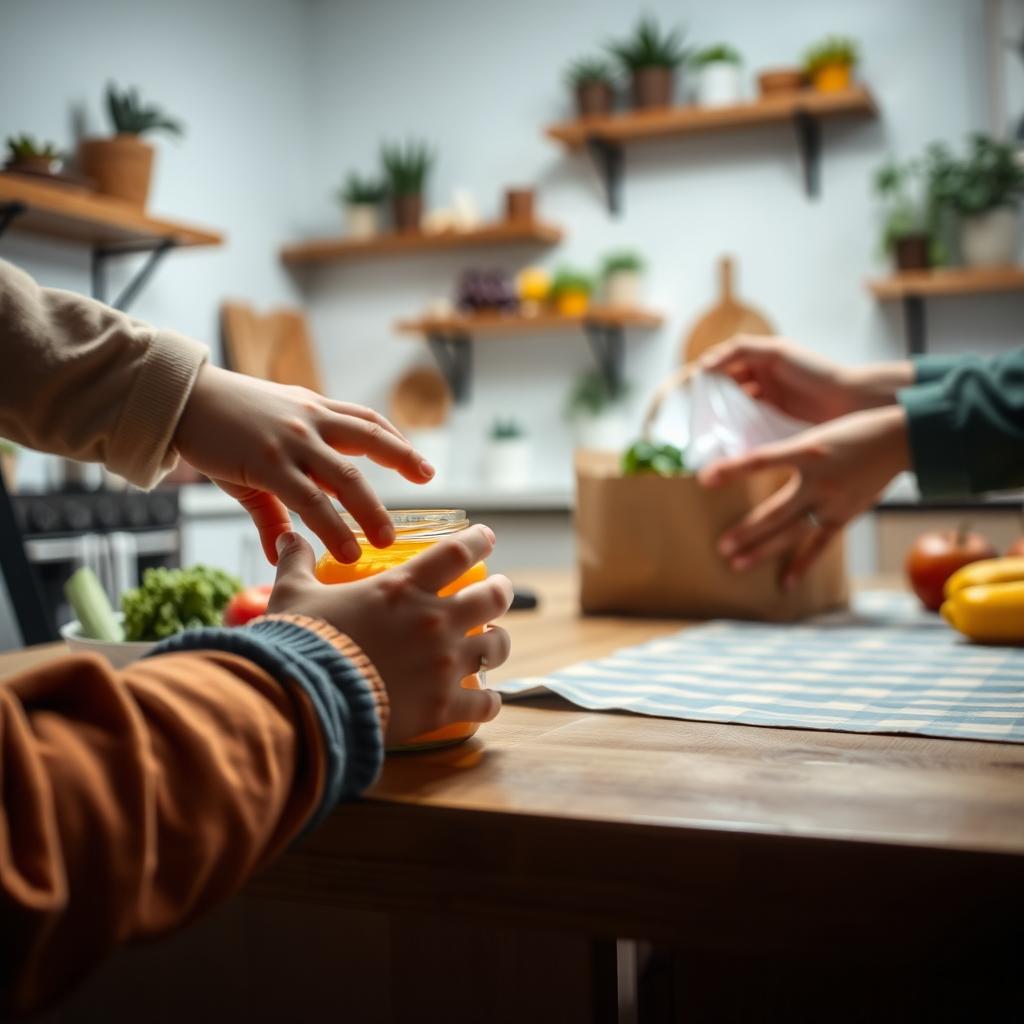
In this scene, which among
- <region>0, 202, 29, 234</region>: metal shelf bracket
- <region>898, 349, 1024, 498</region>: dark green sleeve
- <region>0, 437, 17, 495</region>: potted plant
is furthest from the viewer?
<region>0, 202, 29, 234</region>: metal shelf bracket

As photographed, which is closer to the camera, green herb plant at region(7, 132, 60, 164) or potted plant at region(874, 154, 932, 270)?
green herb plant at region(7, 132, 60, 164)

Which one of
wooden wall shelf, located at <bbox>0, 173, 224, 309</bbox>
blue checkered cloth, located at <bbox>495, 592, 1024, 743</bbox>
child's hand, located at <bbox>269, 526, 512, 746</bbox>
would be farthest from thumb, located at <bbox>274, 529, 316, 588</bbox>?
wooden wall shelf, located at <bbox>0, 173, 224, 309</bbox>

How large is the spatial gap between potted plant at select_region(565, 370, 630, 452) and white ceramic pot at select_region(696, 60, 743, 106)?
2.88ft

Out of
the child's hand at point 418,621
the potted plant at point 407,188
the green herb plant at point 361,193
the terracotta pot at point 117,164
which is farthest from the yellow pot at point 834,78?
the child's hand at point 418,621

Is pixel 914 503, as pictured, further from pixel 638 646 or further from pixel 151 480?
pixel 151 480

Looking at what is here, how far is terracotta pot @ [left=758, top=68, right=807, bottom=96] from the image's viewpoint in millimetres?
3236

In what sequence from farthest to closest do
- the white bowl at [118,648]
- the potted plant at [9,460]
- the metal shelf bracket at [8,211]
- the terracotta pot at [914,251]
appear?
the terracotta pot at [914,251], the metal shelf bracket at [8,211], the potted plant at [9,460], the white bowl at [118,648]

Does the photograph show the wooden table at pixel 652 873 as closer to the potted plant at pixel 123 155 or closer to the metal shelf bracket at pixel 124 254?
the potted plant at pixel 123 155

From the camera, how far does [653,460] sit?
1.33 meters

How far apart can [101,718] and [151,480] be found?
343 millimetres

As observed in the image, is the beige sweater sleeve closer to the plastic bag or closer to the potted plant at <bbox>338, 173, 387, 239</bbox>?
the plastic bag

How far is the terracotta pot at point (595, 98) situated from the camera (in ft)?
11.5

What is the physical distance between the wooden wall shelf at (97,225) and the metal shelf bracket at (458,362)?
3.17 feet

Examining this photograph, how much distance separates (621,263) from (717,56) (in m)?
0.65
